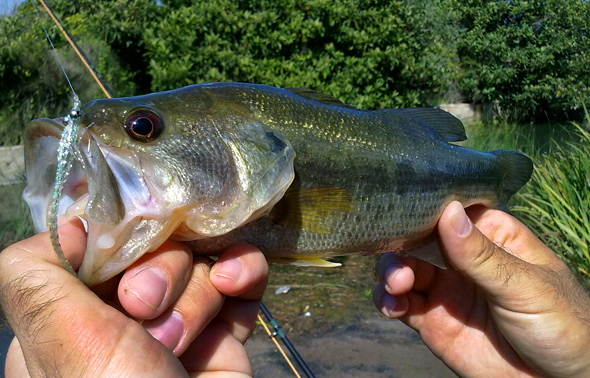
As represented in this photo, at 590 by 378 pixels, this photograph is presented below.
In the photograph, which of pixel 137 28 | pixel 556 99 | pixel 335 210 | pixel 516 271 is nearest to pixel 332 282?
pixel 516 271

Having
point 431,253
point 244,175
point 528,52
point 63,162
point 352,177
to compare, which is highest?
point 63,162

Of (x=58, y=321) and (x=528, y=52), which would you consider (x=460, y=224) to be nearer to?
(x=58, y=321)

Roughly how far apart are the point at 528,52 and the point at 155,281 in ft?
73.1

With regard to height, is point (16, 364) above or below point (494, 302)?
above

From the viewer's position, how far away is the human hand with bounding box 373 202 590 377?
182 cm

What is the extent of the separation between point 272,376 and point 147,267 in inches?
126

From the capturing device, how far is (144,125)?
3.97 ft

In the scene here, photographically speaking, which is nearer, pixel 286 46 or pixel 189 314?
pixel 189 314

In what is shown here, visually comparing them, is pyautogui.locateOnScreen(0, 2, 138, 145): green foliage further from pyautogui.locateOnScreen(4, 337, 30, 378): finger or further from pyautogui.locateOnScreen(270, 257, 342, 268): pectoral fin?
pyautogui.locateOnScreen(270, 257, 342, 268): pectoral fin

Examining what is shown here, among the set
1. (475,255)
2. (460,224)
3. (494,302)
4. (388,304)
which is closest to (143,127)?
(460,224)

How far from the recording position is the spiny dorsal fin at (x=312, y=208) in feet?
4.69

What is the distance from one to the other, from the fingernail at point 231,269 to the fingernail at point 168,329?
0.19 meters

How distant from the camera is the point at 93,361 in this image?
101cm

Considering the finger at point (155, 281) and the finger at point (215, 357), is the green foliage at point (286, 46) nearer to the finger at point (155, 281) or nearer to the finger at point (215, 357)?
the finger at point (215, 357)
